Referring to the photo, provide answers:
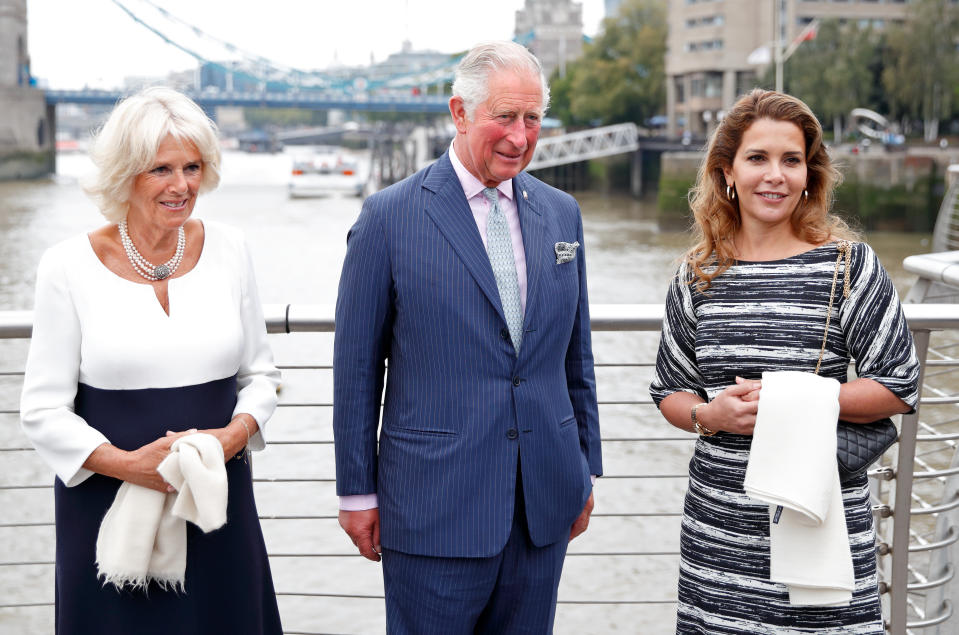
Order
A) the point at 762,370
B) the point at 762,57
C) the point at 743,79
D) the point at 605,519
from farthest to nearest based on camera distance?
the point at 743,79
the point at 762,57
the point at 605,519
the point at 762,370

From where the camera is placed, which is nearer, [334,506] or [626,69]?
[334,506]

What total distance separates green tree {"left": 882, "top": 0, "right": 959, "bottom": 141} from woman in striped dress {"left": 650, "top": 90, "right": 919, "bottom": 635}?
29685mm

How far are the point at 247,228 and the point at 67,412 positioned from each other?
24231mm

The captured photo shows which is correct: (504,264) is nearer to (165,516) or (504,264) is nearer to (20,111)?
(165,516)

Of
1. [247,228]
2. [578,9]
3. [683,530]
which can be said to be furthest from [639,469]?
[578,9]

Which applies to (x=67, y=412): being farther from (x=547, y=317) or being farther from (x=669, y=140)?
(x=669, y=140)

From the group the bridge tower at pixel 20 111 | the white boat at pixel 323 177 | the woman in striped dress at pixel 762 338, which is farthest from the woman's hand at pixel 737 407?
the bridge tower at pixel 20 111

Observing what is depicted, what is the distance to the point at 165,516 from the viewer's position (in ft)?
5.42

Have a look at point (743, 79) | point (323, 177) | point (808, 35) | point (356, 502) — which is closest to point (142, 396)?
point (356, 502)

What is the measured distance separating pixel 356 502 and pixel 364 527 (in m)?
0.04

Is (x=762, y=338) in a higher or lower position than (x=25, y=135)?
lower

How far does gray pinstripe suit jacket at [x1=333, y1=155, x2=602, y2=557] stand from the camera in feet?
5.33

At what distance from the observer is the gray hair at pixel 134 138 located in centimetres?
162

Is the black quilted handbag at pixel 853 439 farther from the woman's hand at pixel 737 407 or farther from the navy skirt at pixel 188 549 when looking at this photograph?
the navy skirt at pixel 188 549
